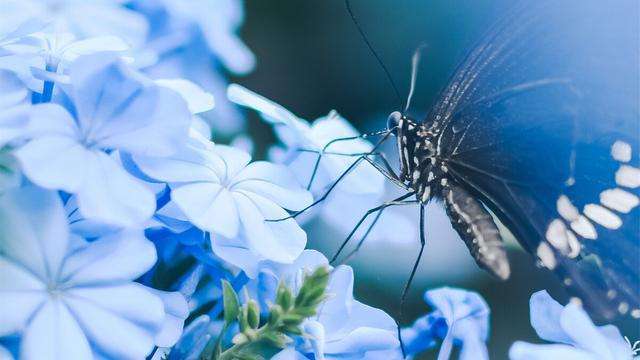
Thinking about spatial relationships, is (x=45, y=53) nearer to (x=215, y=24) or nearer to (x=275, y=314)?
(x=275, y=314)

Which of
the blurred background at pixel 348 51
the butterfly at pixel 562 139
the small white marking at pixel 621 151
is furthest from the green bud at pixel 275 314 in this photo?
the blurred background at pixel 348 51

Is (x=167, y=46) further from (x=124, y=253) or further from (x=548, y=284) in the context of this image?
(x=548, y=284)

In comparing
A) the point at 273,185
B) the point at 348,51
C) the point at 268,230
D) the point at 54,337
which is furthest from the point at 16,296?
the point at 348,51

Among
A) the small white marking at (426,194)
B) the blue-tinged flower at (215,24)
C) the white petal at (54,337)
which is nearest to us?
the white petal at (54,337)

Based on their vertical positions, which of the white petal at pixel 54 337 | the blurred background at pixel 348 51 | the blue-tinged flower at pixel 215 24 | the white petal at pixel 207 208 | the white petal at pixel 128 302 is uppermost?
the blurred background at pixel 348 51

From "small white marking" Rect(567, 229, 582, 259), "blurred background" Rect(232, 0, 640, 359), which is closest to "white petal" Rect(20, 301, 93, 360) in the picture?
"small white marking" Rect(567, 229, 582, 259)

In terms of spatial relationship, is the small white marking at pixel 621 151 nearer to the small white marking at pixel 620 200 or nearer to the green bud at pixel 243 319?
the small white marking at pixel 620 200

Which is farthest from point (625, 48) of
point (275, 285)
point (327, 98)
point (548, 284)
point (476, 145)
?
point (327, 98)
